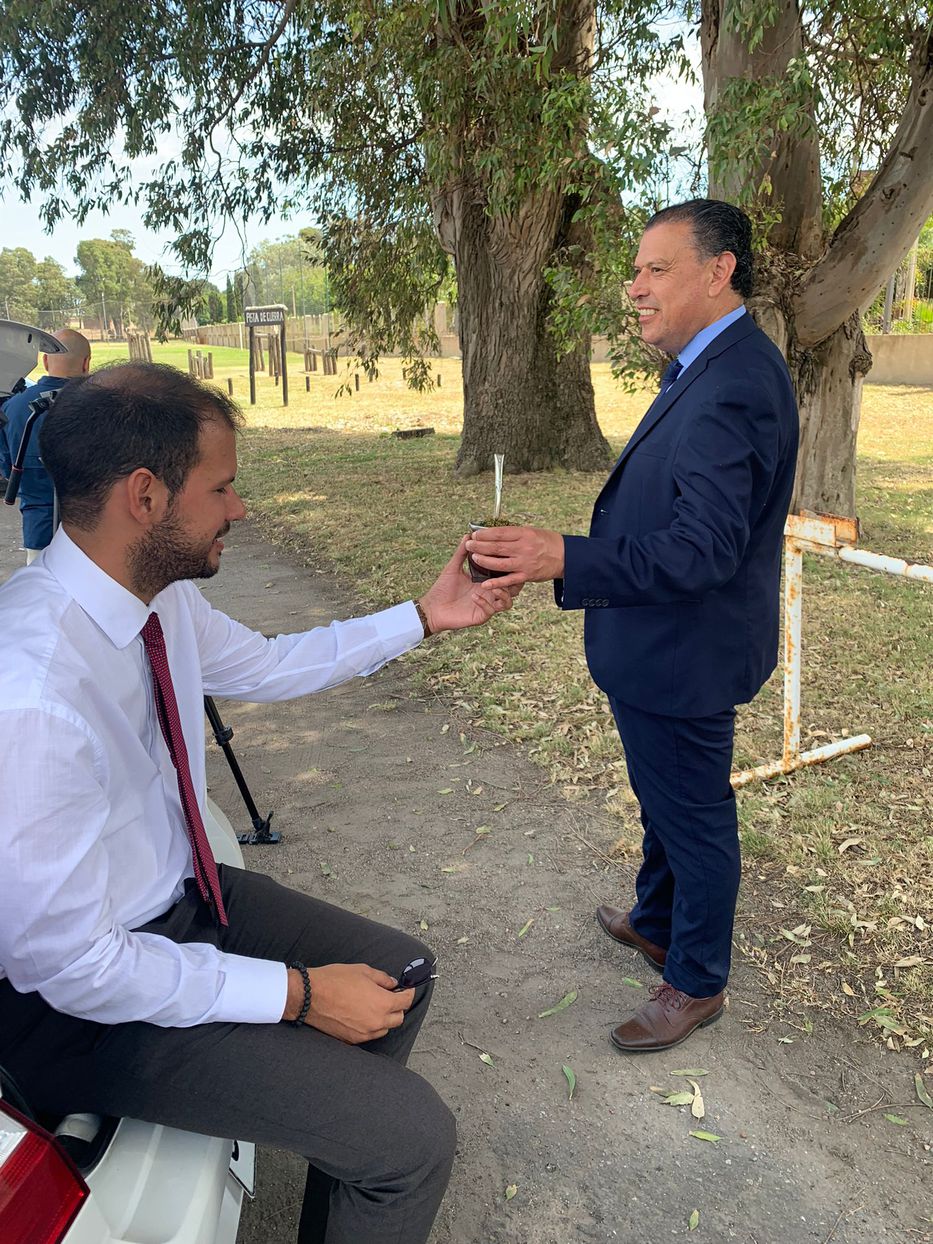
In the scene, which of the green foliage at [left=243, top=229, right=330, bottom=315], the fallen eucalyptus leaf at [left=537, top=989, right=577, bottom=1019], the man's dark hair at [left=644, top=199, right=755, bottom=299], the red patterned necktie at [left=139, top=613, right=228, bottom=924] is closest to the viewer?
the red patterned necktie at [left=139, top=613, right=228, bottom=924]

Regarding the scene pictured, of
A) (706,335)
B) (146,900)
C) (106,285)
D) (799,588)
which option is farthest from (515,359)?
(106,285)

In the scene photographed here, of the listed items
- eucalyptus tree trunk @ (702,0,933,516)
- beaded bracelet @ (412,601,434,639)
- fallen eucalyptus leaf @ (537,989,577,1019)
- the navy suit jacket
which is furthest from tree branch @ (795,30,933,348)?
fallen eucalyptus leaf @ (537,989,577,1019)

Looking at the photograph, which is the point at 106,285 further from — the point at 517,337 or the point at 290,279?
the point at 517,337

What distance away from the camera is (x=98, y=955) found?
1.67 m

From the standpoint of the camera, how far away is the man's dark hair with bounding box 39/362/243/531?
6.25ft

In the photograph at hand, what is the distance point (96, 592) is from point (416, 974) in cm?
103

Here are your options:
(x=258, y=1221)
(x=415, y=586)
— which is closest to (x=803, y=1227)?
(x=258, y=1221)

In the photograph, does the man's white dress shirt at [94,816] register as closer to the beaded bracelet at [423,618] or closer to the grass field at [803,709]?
the beaded bracelet at [423,618]

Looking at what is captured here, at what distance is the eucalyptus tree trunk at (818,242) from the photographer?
23.2 ft

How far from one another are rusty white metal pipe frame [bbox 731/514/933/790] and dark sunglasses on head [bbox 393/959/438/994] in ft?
7.20

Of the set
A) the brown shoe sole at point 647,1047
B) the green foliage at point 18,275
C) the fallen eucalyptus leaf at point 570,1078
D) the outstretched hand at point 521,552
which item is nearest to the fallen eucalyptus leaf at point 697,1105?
the brown shoe sole at point 647,1047

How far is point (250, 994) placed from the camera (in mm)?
1818

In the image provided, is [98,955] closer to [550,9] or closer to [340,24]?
[550,9]

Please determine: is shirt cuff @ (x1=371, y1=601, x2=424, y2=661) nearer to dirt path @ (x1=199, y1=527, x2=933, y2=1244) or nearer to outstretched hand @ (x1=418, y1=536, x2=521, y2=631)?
outstretched hand @ (x1=418, y1=536, x2=521, y2=631)
